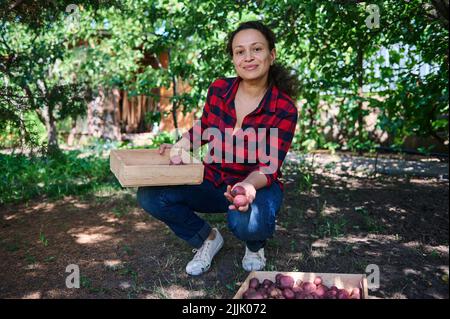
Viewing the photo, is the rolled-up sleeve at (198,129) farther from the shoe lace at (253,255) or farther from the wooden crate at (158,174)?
the shoe lace at (253,255)

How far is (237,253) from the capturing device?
→ 2.86 metres

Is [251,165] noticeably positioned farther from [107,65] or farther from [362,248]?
[107,65]

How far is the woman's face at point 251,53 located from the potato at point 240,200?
0.75 meters

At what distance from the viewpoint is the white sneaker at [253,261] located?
101 inches

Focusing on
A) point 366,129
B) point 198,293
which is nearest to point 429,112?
point 198,293

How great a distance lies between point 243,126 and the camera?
2.52 m

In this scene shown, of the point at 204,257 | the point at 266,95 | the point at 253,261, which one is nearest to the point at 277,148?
the point at 266,95

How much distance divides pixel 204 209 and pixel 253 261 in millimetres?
411

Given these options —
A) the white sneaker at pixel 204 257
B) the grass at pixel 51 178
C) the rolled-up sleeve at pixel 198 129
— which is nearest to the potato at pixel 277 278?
the white sneaker at pixel 204 257

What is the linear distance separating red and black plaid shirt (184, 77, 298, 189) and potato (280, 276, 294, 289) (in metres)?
0.50

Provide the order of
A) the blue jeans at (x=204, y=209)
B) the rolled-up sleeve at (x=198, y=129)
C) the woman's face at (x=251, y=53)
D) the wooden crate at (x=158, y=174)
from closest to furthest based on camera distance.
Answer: the wooden crate at (x=158, y=174), the blue jeans at (x=204, y=209), the woman's face at (x=251, y=53), the rolled-up sleeve at (x=198, y=129)

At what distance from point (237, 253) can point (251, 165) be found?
0.66 meters

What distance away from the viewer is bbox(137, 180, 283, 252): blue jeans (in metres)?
2.34

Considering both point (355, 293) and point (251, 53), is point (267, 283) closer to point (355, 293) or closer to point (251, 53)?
point (355, 293)
